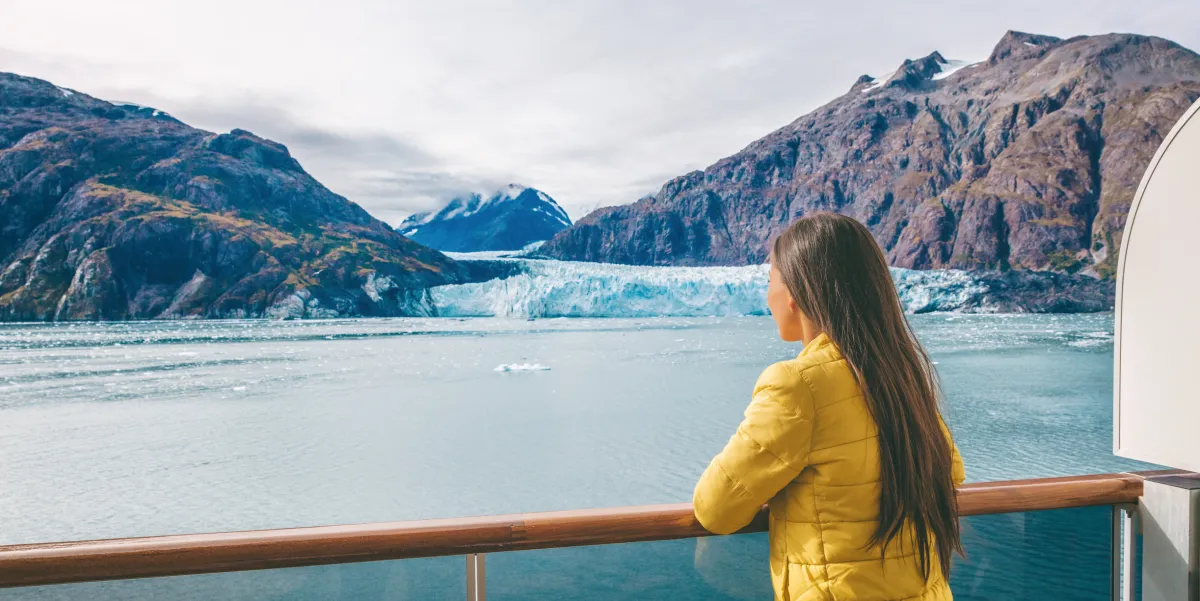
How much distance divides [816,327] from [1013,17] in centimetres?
3250

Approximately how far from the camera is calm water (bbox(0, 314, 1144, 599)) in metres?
12.1

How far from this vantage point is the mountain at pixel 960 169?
2673 centimetres

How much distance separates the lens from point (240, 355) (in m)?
21.9

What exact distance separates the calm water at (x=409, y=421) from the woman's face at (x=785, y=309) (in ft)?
36.0

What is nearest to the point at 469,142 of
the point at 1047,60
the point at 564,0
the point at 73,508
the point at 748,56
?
the point at 748,56

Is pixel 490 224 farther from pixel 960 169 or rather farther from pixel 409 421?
pixel 960 169

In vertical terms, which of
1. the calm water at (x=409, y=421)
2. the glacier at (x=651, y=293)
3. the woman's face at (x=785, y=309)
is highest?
the woman's face at (x=785, y=309)

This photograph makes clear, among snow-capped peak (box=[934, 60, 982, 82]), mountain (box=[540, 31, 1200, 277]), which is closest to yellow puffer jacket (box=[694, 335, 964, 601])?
mountain (box=[540, 31, 1200, 277])

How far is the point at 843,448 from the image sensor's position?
24.0 inches

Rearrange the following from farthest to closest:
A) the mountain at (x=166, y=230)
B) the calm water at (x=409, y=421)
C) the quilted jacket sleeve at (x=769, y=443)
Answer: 1. the mountain at (x=166, y=230)
2. the calm water at (x=409, y=421)
3. the quilted jacket sleeve at (x=769, y=443)

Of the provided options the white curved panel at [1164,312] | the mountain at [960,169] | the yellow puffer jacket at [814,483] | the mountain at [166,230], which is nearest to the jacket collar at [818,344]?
the yellow puffer jacket at [814,483]

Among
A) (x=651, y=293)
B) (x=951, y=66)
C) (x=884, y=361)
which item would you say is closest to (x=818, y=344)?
(x=884, y=361)

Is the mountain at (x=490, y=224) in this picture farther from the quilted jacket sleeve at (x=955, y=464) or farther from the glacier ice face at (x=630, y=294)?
the quilted jacket sleeve at (x=955, y=464)

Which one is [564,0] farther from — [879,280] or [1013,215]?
[1013,215]
